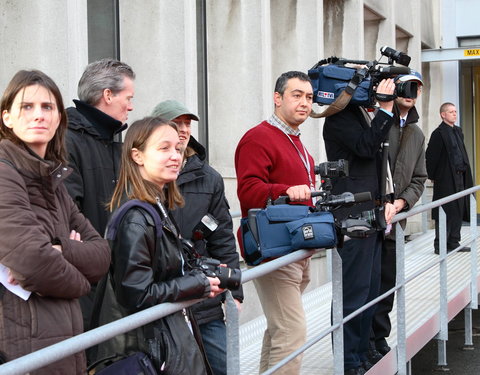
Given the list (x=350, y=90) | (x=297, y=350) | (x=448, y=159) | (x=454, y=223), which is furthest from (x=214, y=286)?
(x=448, y=159)

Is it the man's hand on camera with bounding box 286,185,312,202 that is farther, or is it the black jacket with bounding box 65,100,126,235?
the man's hand on camera with bounding box 286,185,312,202

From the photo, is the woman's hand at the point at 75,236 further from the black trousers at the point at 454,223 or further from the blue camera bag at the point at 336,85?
the black trousers at the point at 454,223

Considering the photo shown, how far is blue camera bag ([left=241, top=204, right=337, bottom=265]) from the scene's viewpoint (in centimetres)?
415

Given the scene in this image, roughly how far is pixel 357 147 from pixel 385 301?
4.54 ft

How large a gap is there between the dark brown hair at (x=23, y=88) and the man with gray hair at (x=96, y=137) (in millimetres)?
570

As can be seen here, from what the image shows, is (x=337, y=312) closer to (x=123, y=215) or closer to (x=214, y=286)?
(x=214, y=286)

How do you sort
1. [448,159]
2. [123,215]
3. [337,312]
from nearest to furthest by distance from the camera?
1. [123,215]
2. [337,312]
3. [448,159]

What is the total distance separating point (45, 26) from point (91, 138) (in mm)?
2232

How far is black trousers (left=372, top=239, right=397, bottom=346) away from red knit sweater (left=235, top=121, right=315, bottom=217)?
Result: 1.47m

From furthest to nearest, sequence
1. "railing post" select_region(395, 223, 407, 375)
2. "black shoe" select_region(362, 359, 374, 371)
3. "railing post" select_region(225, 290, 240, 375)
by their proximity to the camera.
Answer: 1. "railing post" select_region(395, 223, 407, 375)
2. "black shoe" select_region(362, 359, 374, 371)
3. "railing post" select_region(225, 290, 240, 375)

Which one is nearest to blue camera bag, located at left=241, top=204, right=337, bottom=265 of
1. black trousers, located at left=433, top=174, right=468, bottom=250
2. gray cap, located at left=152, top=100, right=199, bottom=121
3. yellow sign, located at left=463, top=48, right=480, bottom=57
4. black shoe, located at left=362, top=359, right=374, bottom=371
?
gray cap, located at left=152, top=100, right=199, bottom=121

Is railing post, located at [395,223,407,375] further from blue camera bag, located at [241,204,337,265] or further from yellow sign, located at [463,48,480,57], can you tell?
yellow sign, located at [463,48,480,57]

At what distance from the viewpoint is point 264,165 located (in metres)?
4.60

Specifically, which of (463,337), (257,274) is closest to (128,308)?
(257,274)
